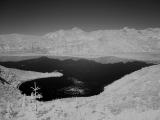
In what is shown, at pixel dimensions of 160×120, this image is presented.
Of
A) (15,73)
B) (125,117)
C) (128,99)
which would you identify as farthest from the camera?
(15,73)

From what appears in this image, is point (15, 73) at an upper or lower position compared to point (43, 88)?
upper

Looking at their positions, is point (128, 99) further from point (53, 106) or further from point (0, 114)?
point (0, 114)

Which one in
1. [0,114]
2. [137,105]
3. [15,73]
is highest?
[15,73]

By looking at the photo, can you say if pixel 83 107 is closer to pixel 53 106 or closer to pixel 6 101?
pixel 53 106

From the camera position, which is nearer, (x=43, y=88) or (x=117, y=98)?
(x=117, y=98)

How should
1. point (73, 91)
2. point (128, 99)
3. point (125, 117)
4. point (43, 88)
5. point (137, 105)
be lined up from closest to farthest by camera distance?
point (125, 117)
point (137, 105)
point (128, 99)
point (73, 91)
point (43, 88)

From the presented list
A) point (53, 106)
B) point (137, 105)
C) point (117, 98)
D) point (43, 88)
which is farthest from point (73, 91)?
point (137, 105)

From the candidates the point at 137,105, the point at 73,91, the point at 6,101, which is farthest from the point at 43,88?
the point at 137,105

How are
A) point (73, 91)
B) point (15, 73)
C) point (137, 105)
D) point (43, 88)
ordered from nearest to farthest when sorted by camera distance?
point (137, 105)
point (73, 91)
point (43, 88)
point (15, 73)

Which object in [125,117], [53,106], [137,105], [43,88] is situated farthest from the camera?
[43,88]
